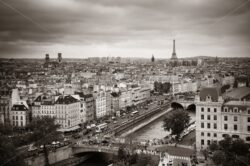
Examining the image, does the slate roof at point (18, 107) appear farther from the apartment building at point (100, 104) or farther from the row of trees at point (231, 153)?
the row of trees at point (231, 153)

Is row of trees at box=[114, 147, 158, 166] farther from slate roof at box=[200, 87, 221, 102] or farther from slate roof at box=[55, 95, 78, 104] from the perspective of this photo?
slate roof at box=[55, 95, 78, 104]

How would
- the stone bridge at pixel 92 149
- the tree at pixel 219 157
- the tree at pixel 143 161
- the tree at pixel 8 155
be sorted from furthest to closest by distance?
the stone bridge at pixel 92 149 → the tree at pixel 143 161 → the tree at pixel 8 155 → the tree at pixel 219 157

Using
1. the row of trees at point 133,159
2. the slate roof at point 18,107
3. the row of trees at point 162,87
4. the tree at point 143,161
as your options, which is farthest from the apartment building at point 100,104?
the row of trees at point 162,87

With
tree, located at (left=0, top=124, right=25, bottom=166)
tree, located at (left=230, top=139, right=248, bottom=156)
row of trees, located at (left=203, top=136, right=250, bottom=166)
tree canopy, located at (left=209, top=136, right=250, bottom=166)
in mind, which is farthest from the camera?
tree, located at (left=230, top=139, right=248, bottom=156)

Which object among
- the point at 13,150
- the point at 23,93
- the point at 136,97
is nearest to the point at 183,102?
the point at 136,97

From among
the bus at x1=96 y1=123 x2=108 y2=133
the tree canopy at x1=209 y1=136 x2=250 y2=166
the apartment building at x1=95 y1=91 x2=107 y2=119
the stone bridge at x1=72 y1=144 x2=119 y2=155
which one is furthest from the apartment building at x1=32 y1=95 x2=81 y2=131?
the tree canopy at x1=209 y1=136 x2=250 y2=166

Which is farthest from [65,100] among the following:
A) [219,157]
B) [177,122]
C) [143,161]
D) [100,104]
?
[219,157]

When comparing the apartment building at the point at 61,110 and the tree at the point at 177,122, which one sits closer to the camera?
the tree at the point at 177,122

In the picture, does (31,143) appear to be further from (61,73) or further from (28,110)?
(61,73)
